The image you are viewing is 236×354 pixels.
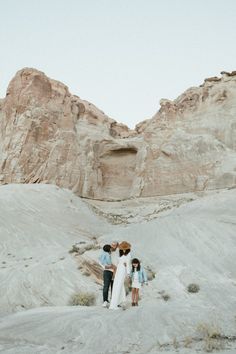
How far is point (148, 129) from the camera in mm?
53594

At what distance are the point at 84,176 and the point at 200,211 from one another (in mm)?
27345

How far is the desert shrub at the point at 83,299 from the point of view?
13368 mm

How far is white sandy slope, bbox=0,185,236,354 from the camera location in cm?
791

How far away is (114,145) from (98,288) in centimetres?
4010

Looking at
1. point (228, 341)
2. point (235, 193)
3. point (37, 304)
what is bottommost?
point (37, 304)

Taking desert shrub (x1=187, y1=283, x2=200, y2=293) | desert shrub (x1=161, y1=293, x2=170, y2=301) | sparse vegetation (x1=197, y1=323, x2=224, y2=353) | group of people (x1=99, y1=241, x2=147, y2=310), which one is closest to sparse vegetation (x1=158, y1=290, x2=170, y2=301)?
desert shrub (x1=161, y1=293, x2=170, y2=301)

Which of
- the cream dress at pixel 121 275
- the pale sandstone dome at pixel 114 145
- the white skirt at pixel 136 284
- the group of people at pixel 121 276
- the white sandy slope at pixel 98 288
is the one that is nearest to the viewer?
the white sandy slope at pixel 98 288

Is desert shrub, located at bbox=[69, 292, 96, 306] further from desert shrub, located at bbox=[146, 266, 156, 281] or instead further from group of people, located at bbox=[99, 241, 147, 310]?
desert shrub, located at bbox=[146, 266, 156, 281]

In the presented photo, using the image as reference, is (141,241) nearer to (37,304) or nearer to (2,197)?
(37,304)

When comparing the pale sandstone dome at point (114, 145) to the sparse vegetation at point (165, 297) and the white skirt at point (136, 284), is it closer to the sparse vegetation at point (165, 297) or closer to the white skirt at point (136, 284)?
the sparse vegetation at point (165, 297)

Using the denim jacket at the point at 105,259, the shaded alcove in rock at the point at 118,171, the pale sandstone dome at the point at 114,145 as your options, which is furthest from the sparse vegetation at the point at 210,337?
the shaded alcove in rock at the point at 118,171

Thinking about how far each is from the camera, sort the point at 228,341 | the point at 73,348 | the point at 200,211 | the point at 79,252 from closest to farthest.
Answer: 1. the point at 228,341
2. the point at 73,348
3. the point at 79,252
4. the point at 200,211

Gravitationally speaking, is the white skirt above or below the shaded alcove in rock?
below

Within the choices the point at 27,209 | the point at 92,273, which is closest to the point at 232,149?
the point at 27,209
